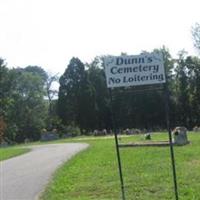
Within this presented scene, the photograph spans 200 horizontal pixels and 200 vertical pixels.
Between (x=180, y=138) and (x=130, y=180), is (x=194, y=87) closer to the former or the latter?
(x=180, y=138)

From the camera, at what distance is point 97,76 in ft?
289

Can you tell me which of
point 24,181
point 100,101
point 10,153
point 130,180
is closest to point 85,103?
point 100,101

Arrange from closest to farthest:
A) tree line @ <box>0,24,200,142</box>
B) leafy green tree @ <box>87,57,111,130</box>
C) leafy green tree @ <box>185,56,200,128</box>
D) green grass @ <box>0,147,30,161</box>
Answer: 1. green grass @ <box>0,147,30,161</box>
2. tree line @ <box>0,24,200,142</box>
3. leafy green tree @ <box>185,56,200,128</box>
4. leafy green tree @ <box>87,57,111,130</box>

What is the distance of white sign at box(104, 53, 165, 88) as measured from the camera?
1132 centimetres

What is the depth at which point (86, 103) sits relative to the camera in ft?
268

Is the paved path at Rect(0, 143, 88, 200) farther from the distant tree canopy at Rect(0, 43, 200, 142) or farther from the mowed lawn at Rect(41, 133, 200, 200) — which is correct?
the distant tree canopy at Rect(0, 43, 200, 142)

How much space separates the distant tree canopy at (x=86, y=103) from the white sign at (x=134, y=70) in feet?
202

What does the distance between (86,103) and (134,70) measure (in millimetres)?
70497

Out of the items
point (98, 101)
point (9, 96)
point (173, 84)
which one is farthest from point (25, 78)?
point (173, 84)

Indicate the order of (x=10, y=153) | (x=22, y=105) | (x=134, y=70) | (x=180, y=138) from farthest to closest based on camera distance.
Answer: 1. (x=22, y=105)
2. (x=10, y=153)
3. (x=180, y=138)
4. (x=134, y=70)

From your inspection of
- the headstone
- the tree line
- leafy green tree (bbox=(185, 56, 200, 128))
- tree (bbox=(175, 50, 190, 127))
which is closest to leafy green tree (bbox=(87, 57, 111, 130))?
the tree line

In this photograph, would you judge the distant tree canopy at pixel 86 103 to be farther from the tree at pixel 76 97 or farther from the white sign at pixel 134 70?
the white sign at pixel 134 70

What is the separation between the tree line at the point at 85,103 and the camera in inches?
3058

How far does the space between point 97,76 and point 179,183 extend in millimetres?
74173
